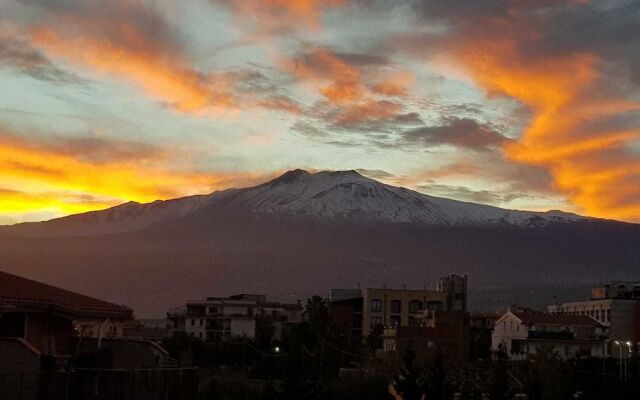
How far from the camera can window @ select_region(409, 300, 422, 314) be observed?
93938mm

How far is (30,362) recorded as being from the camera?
1902cm

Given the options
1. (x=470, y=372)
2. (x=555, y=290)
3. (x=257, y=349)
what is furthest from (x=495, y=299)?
(x=470, y=372)

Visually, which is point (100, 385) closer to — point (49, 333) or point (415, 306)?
point (49, 333)

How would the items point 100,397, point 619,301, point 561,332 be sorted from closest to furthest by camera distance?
1. point 100,397
2. point 561,332
3. point 619,301

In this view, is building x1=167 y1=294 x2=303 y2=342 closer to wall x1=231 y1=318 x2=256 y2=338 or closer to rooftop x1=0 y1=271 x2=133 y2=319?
wall x1=231 y1=318 x2=256 y2=338

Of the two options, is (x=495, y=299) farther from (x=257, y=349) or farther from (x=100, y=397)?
(x=100, y=397)

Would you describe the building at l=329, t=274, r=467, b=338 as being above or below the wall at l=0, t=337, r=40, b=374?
above

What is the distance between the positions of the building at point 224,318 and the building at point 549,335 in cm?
2811

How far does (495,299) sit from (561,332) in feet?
382

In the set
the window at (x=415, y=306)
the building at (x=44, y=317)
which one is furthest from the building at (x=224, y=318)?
the building at (x=44, y=317)

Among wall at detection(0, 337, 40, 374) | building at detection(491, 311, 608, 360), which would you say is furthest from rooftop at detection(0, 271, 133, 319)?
building at detection(491, 311, 608, 360)

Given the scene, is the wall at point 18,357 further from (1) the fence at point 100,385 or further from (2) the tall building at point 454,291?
(2) the tall building at point 454,291

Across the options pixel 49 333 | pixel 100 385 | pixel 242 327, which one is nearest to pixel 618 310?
pixel 242 327

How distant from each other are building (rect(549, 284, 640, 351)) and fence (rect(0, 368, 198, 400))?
62888 millimetres
